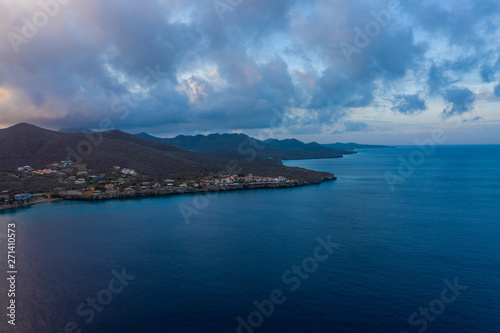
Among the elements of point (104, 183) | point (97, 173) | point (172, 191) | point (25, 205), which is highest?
point (97, 173)

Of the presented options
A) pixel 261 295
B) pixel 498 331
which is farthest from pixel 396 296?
pixel 261 295

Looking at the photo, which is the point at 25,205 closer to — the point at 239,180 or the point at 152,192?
the point at 152,192

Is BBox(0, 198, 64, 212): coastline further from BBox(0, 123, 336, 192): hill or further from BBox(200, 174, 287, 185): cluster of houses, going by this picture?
BBox(200, 174, 287, 185): cluster of houses

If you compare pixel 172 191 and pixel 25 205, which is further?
pixel 172 191

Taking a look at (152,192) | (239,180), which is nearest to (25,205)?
(152,192)

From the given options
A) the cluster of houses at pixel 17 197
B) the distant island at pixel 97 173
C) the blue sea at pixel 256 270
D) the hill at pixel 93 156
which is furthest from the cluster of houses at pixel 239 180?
the cluster of houses at pixel 17 197

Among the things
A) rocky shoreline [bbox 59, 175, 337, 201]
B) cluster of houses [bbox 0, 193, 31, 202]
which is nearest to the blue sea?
cluster of houses [bbox 0, 193, 31, 202]
